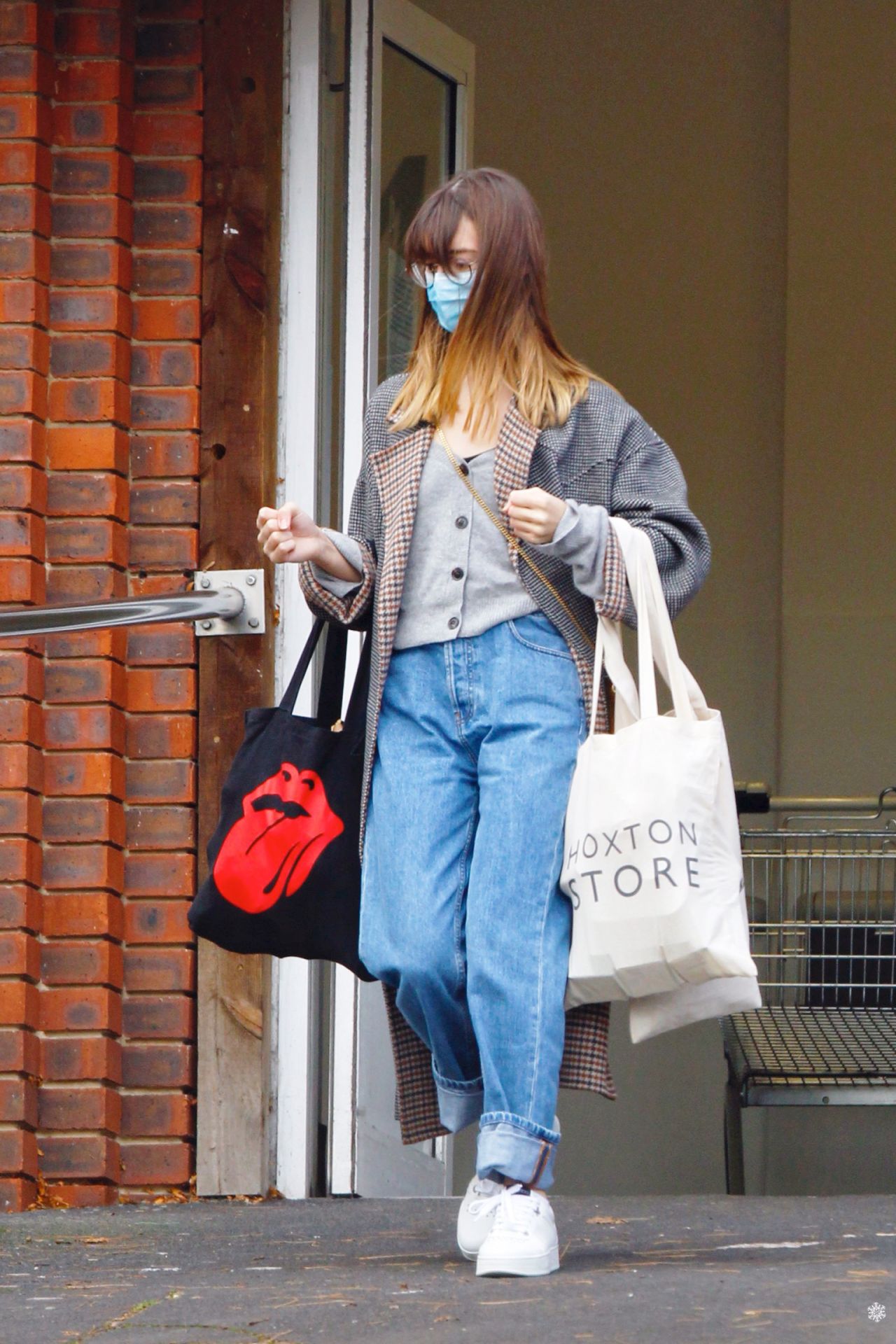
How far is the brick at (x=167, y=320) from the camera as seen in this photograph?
348 centimetres

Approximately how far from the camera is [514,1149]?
2477 mm

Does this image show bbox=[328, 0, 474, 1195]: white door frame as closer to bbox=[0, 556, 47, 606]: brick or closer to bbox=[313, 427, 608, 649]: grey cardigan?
bbox=[0, 556, 47, 606]: brick

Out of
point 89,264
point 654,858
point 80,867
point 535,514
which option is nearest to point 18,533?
point 89,264

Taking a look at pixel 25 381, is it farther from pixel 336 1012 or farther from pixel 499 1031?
pixel 499 1031

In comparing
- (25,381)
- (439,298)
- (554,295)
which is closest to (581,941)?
(439,298)

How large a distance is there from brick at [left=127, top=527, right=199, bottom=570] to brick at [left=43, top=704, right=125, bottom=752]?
0.96 ft

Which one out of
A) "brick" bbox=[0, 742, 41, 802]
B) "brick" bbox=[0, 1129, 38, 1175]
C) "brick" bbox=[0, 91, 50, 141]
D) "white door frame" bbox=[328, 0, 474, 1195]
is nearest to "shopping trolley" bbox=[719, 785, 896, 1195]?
"white door frame" bbox=[328, 0, 474, 1195]

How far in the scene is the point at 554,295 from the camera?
689 centimetres

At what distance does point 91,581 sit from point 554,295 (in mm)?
3826

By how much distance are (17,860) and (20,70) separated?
148cm

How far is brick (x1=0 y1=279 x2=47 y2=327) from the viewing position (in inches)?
134

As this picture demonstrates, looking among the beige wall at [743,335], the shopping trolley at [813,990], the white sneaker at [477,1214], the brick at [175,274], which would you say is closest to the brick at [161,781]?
the brick at [175,274]

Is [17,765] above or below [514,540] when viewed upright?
below

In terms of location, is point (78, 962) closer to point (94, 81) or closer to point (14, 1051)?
point (14, 1051)
